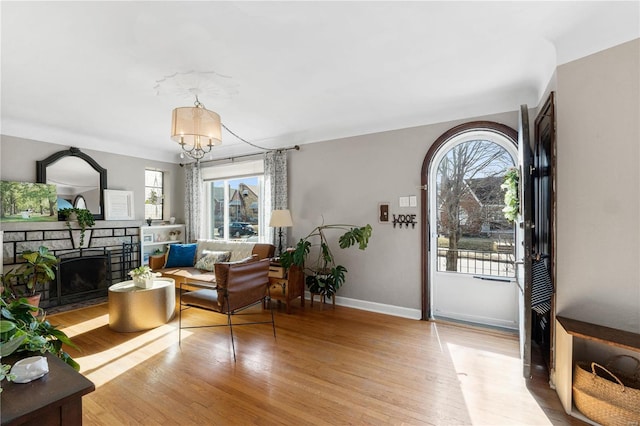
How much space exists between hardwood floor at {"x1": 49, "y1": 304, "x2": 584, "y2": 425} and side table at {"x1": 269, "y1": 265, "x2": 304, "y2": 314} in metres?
0.46

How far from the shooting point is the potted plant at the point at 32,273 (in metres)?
3.62

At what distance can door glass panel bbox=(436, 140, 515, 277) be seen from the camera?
338 cm

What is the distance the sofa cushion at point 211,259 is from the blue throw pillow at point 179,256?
327mm

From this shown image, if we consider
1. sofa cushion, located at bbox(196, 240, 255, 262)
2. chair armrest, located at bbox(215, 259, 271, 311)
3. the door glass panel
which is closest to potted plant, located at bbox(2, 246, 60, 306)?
sofa cushion, located at bbox(196, 240, 255, 262)

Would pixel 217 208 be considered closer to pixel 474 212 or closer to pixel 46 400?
pixel 474 212

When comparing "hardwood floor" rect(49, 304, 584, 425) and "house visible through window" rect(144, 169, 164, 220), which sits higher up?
"house visible through window" rect(144, 169, 164, 220)

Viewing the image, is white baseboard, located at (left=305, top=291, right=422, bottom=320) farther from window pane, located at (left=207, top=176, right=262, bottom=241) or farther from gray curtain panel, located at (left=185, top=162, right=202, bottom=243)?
gray curtain panel, located at (left=185, top=162, right=202, bottom=243)

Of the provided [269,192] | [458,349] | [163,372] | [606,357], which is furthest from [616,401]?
[269,192]

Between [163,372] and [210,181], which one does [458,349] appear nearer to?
[163,372]

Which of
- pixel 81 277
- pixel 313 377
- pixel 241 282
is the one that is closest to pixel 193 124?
pixel 241 282

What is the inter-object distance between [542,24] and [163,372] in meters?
3.80

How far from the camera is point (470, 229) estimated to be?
11.7ft

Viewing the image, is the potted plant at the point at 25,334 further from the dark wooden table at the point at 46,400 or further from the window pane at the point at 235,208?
the window pane at the point at 235,208

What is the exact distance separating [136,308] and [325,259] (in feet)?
7.39
